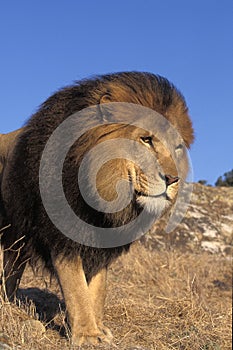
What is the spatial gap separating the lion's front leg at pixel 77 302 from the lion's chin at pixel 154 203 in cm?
76

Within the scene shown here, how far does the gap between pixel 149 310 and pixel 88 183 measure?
8.23 feet

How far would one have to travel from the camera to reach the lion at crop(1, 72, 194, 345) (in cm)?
390

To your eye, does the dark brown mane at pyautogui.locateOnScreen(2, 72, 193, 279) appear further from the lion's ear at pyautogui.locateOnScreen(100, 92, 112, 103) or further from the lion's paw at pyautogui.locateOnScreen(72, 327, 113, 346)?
the lion's paw at pyautogui.locateOnScreen(72, 327, 113, 346)

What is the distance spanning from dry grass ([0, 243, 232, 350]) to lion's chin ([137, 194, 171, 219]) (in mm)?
969

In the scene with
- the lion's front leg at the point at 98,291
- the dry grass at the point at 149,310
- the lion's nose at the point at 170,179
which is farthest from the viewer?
the lion's front leg at the point at 98,291

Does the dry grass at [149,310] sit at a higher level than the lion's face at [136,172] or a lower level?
lower

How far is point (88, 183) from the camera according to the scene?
4027 millimetres

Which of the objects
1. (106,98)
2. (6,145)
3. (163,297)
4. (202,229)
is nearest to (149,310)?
(163,297)

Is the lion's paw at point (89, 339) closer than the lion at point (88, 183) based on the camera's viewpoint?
No

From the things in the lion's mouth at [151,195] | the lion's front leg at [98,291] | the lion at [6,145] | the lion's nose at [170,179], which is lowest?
the lion's front leg at [98,291]

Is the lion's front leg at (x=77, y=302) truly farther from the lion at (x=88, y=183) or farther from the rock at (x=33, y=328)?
the rock at (x=33, y=328)

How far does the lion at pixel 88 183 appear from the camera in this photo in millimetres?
3904

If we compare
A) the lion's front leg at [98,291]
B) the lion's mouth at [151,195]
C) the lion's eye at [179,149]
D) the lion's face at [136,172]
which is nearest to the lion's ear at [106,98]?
the lion's face at [136,172]

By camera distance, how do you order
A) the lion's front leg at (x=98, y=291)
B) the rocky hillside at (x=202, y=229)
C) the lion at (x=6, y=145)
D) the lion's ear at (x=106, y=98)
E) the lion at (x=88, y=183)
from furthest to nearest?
the rocky hillside at (x=202, y=229) < the lion at (x=6, y=145) < the lion's front leg at (x=98, y=291) < the lion's ear at (x=106, y=98) < the lion at (x=88, y=183)
